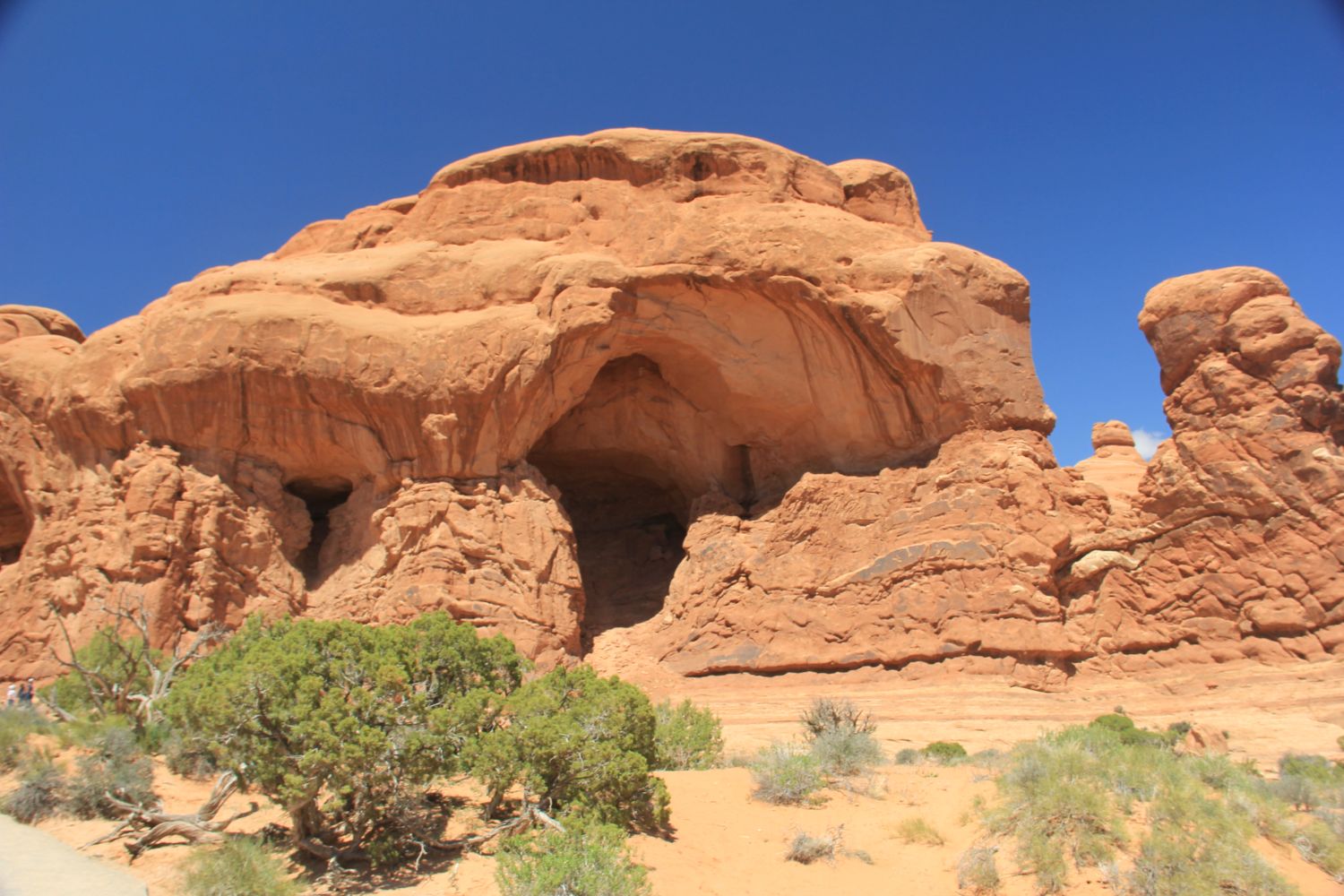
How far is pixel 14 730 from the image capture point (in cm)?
1140

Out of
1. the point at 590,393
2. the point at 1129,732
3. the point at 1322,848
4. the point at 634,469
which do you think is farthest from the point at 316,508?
the point at 1322,848

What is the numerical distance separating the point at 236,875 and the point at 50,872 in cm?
169

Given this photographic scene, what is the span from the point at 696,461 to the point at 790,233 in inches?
198

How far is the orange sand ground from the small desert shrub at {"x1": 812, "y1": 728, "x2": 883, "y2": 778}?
279 millimetres

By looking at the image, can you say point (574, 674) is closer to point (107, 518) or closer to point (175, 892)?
point (175, 892)

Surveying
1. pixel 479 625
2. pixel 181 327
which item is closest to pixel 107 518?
pixel 181 327

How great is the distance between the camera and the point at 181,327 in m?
17.0

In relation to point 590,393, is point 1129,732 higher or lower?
lower

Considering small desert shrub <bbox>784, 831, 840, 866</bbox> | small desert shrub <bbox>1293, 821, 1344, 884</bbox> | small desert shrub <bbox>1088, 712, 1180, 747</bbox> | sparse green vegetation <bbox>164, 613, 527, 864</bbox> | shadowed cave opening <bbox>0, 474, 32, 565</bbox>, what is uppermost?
shadowed cave opening <bbox>0, 474, 32, 565</bbox>

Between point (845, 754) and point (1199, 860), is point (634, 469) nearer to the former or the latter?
point (845, 754)

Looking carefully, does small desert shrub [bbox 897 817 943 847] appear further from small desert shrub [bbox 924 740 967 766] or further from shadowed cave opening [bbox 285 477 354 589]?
shadowed cave opening [bbox 285 477 354 589]

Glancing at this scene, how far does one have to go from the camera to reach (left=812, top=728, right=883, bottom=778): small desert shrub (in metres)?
10.6

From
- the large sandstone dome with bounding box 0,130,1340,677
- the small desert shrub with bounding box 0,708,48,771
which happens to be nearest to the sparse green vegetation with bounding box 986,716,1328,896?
the large sandstone dome with bounding box 0,130,1340,677

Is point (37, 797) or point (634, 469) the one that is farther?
point (634, 469)
